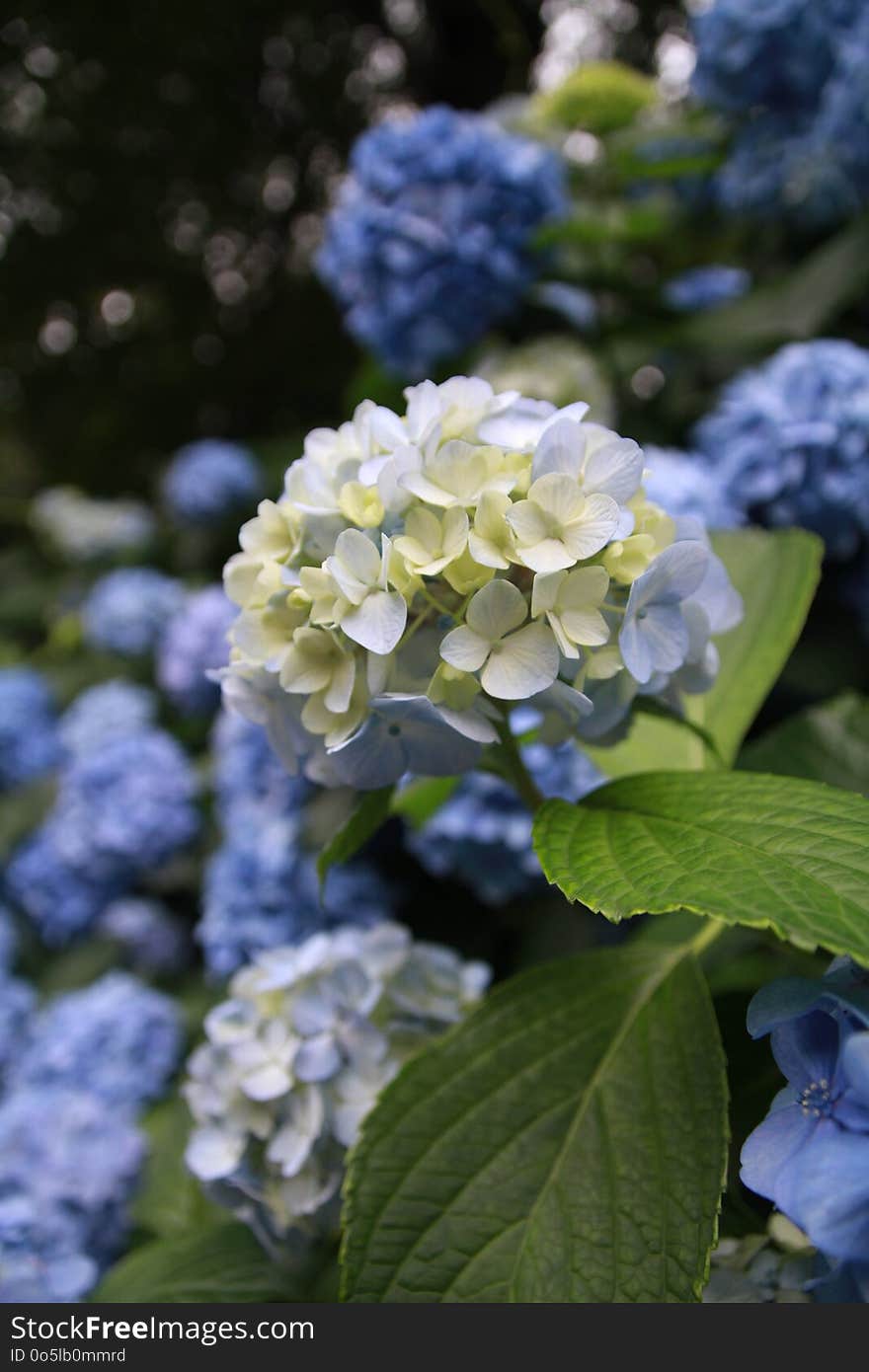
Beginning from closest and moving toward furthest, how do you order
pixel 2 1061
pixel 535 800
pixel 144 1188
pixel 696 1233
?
pixel 696 1233 → pixel 535 800 → pixel 144 1188 → pixel 2 1061

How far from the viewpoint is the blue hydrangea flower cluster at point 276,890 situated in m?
1.00

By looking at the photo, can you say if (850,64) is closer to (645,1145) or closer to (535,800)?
(535,800)

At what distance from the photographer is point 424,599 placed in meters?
0.48

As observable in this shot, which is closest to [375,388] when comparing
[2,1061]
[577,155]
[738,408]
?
[577,155]

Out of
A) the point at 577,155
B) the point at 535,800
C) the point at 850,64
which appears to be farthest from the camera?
the point at 577,155

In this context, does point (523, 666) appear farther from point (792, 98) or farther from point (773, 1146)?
point (792, 98)

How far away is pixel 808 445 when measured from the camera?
91 centimetres

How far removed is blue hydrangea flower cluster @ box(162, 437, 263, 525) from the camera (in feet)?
5.90

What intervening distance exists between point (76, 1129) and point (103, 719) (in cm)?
70

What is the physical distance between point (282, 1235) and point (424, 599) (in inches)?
14.7

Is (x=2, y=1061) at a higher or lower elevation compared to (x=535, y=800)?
lower

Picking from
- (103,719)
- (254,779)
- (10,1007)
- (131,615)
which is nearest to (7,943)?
(10,1007)

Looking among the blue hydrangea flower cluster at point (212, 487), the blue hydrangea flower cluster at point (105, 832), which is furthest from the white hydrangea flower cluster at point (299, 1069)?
the blue hydrangea flower cluster at point (212, 487)

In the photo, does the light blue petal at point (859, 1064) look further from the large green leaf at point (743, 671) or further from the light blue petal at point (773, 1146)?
the large green leaf at point (743, 671)
